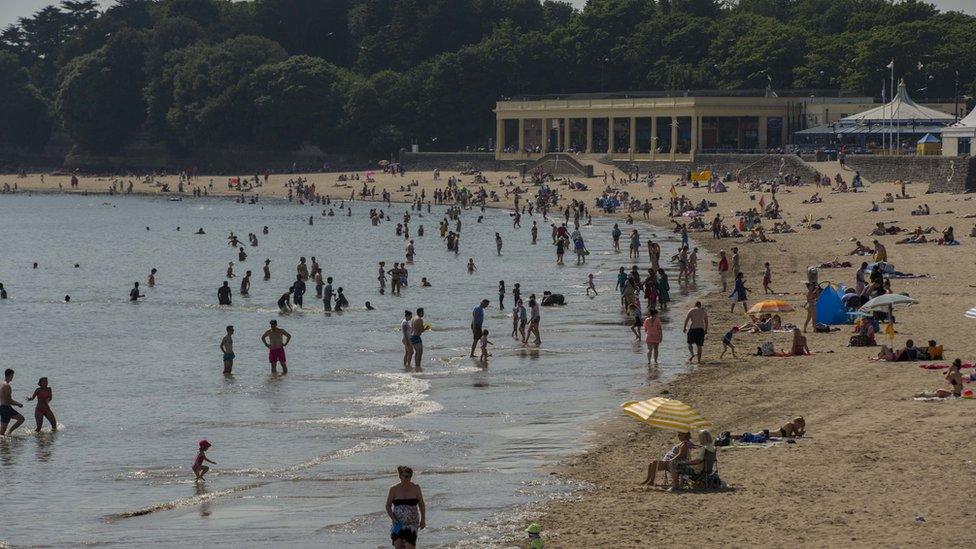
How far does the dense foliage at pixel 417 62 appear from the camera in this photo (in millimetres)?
101438

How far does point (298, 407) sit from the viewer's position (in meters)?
26.0

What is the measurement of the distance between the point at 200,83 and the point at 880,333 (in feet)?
355

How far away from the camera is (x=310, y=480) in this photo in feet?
66.2

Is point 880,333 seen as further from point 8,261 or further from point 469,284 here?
point 8,261

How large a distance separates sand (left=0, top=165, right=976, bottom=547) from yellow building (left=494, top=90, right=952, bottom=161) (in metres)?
58.6

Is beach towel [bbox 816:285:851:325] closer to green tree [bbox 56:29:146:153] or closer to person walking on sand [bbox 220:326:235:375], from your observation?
person walking on sand [bbox 220:326:235:375]

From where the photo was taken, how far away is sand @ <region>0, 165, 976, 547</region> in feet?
52.7

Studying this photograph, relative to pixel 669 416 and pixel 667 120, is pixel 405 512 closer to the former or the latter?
pixel 669 416

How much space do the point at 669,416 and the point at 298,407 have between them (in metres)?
8.87

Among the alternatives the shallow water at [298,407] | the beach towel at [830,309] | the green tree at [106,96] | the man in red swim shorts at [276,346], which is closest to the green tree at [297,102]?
the green tree at [106,96]

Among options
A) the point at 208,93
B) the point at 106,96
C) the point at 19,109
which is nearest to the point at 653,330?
the point at 208,93

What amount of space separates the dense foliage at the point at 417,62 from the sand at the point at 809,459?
69.5 metres

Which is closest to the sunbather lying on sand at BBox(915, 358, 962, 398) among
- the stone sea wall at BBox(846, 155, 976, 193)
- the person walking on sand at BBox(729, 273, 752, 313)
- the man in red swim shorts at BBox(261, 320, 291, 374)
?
the man in red swim shorts at BBox(261, 320, 291, 374)

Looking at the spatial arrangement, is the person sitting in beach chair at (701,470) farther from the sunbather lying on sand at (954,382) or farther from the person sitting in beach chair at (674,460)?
the sunbather lying on sand at (954,382)
